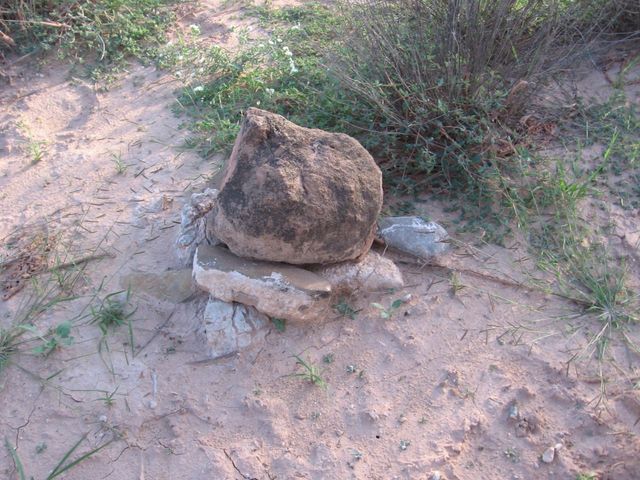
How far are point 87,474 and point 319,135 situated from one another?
5.78 ft

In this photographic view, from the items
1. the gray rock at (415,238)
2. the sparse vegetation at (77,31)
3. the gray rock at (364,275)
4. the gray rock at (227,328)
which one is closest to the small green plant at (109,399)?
the gray rock at (227,328)

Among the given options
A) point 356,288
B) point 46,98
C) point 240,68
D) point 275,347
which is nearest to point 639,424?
point 356,288

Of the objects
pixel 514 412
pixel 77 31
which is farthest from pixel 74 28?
pixel 514 412

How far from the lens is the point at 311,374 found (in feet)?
9.25

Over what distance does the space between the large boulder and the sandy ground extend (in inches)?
16.2

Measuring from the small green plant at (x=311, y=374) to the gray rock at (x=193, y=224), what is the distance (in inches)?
31.9

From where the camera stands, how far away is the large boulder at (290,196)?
2.79 m

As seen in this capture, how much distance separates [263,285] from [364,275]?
554 mm

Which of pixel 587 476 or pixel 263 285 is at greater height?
pixel 263 285

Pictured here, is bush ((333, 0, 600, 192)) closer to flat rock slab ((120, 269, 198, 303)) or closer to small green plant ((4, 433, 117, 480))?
flat rock slab ((120, 269, 198, 303))

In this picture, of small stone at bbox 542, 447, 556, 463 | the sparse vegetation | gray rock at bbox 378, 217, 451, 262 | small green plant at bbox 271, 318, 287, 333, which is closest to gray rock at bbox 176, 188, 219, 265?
small green plant at bbox 271, 318, 287, 333

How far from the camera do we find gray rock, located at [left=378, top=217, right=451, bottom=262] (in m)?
3.29

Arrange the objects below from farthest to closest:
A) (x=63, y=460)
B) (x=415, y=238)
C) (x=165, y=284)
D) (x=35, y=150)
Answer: (x=35, y=150) → (x=415, y=238) → (x=165, y=284) → (x=63, y=460)

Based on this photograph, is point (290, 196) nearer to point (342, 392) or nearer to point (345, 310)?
point (345, 310)
